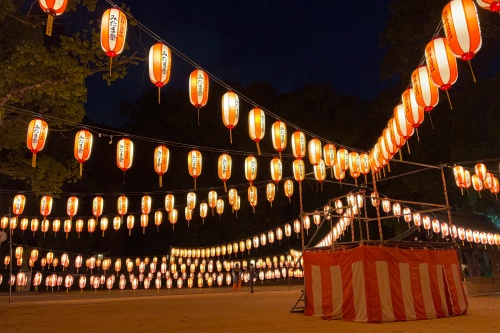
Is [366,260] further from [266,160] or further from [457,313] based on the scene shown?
[266,160]

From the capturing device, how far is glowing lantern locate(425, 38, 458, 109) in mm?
7773

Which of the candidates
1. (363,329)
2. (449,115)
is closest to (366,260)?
(363,329)

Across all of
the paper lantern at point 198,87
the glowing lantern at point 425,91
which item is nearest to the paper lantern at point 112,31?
the paper lantern at point 198,87

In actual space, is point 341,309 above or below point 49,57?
below

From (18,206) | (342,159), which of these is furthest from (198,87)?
(18,206)

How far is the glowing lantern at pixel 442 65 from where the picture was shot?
777cm

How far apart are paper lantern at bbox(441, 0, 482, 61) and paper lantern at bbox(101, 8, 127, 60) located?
20.9ft

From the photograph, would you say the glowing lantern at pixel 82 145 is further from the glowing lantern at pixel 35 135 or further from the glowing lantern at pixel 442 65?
the glowing lantern at pixel 442 65

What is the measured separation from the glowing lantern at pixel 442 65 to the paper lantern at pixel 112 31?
253 inches

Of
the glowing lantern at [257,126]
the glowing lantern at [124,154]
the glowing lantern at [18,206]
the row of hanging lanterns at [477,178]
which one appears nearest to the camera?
the glowing lantern at [257,126]

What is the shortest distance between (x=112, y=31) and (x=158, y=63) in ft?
3.83

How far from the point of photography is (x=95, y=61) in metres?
12.1

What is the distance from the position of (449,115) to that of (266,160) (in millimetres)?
14592

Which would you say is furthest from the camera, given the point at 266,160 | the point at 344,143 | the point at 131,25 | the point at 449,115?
the point at 266,160
